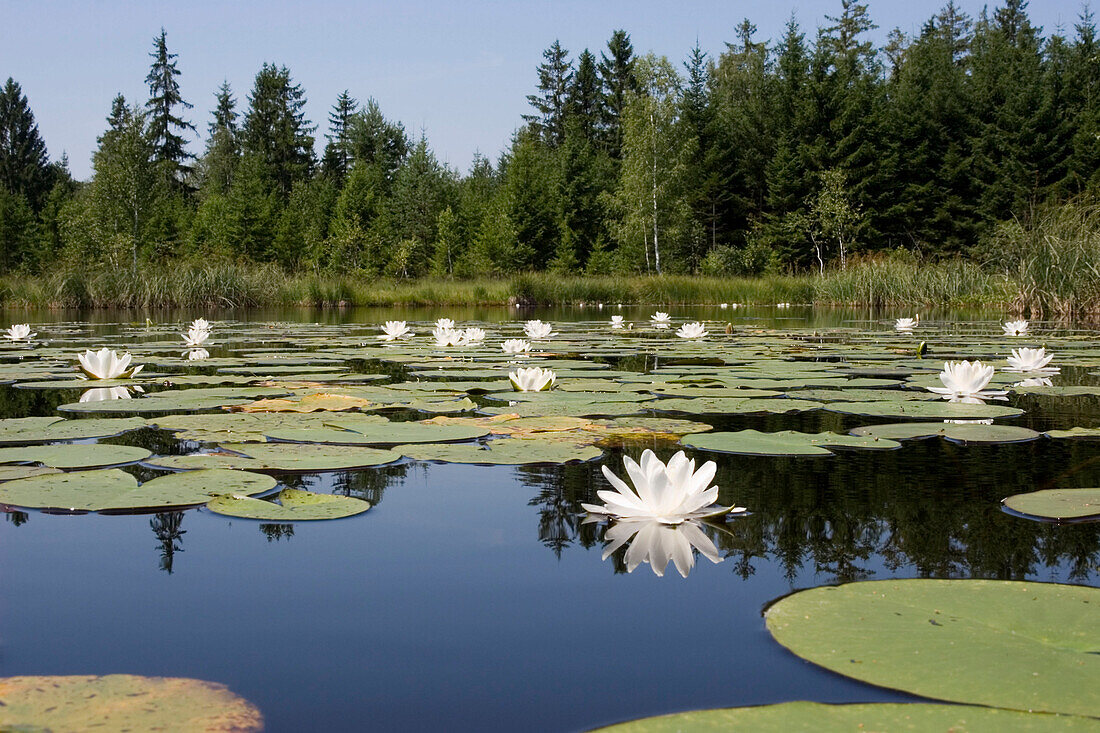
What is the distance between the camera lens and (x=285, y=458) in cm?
210

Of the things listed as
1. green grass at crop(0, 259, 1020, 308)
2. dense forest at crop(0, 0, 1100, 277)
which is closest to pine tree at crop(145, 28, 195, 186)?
dense forest at crop(0, 0, 1100, 277)

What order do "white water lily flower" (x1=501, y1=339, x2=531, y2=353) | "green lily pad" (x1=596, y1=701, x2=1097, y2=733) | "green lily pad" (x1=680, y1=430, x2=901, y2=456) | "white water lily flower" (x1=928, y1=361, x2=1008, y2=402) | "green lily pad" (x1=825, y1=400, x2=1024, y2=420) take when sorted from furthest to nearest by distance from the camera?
"white water lily flower" (x1=501, y1=339, x2=531, y2=353) < "white water lily flower" (x1=928, y1=361, x2=1008, y2=402) < "green lily pad" (x1=825, y1=400, x2=1024, y2=420) < "green lily pad" (x1=680, y1=430, x2=901, y2=456) < "green lily pad" (x1=596, y1=701, x2=1097, y2=733)

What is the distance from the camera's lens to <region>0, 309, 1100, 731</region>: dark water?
922mm

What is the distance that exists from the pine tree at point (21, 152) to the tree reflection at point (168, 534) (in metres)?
48.5

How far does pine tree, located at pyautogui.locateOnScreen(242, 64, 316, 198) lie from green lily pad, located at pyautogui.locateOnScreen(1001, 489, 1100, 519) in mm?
46083


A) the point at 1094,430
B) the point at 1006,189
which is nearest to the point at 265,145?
the point at 1006,189

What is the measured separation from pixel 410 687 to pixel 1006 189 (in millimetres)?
32585

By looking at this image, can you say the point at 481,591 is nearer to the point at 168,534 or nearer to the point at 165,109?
the point at 168,534

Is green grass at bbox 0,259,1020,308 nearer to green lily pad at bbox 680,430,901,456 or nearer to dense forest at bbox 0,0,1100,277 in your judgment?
dense forest at bbox 0,0,1100,277

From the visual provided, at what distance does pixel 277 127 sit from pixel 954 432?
47731mm

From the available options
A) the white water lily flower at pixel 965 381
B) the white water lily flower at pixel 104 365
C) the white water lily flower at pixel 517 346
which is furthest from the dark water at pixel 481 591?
the white water lily flower at pixel 517 346

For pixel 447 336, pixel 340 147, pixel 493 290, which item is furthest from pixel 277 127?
pixel 447 336

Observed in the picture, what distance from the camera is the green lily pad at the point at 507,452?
2.11 meters

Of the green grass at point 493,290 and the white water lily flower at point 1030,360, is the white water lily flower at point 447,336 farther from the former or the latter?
the green grass at point 493,290
